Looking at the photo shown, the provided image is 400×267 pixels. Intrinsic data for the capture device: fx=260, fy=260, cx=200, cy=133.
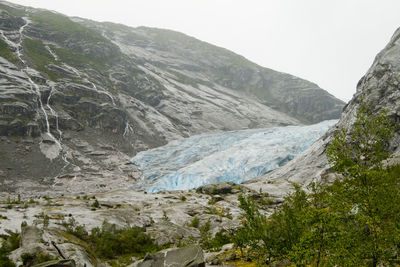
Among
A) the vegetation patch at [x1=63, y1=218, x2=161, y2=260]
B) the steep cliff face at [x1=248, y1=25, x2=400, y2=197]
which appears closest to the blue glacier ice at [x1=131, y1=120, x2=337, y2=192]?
the steep cliff face at [x1=248, y1=25, x2=400, y2=197]

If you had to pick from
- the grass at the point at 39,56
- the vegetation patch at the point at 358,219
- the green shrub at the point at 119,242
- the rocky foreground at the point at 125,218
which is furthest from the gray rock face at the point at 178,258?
the grass at the point at 39,56

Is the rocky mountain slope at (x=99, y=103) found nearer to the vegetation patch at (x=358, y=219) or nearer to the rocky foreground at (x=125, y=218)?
the rocky foreground at (x=125, y=218)

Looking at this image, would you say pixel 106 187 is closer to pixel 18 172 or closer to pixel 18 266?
pixel 18 172

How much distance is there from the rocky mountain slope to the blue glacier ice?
5.58 meters

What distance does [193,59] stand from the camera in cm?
18512

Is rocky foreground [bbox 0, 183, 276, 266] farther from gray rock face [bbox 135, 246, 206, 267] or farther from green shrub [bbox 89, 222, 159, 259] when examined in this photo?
green shrub [bbox 89, 222, 159, 259]

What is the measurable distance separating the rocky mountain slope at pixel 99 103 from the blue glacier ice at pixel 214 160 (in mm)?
5578

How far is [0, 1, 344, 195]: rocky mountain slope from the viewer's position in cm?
5410

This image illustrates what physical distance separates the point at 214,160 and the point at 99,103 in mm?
42934

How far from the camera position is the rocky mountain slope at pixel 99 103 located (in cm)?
5410

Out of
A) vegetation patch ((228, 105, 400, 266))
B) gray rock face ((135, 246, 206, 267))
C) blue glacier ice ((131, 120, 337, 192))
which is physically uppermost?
vegetation patch ((228, 105, 400, 266))

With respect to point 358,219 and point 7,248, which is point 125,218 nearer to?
point 7,248

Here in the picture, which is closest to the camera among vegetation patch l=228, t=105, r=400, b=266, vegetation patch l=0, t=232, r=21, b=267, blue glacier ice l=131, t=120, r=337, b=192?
vegetation patch l=228, t=105, r=400, b=266

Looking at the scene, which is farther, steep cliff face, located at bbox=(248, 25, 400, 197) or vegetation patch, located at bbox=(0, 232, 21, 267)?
steep cliff face, located at bbox=(248, 25, 400, 197)
